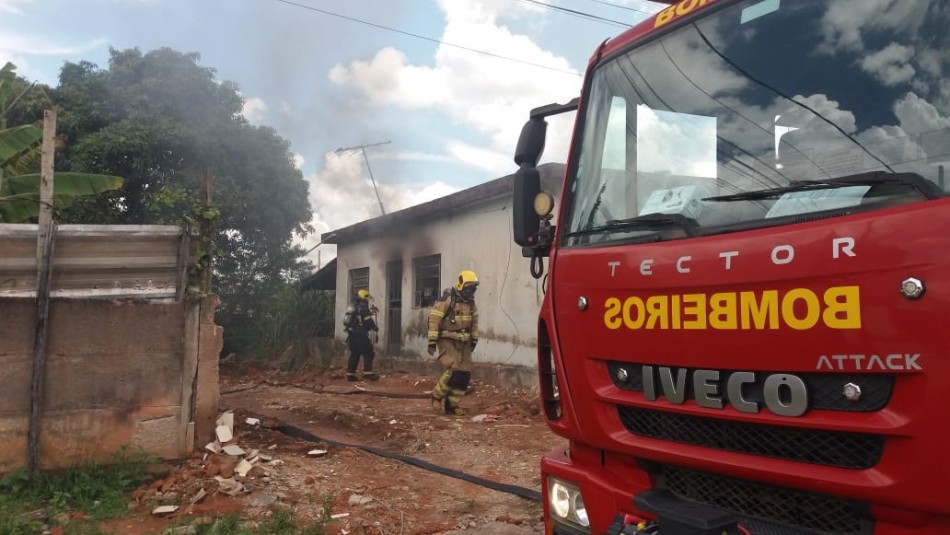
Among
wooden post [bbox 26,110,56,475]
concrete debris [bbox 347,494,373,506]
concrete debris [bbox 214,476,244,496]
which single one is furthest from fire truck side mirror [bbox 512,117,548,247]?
wooden post [bbox 26,110,56,475]

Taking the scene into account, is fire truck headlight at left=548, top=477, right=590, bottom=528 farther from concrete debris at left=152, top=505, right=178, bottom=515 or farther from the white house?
the white house

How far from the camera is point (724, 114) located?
2.47 meters

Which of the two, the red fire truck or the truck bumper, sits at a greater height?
the red fire truck

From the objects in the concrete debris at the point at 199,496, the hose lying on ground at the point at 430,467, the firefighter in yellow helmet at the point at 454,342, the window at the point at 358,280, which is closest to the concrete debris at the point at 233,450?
the concrete debris at the point at 199,496

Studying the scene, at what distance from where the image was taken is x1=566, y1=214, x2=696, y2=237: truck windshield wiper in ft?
7.57

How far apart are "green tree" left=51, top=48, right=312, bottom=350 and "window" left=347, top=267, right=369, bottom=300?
2071mm

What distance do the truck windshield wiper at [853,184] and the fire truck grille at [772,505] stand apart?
34.7 inches

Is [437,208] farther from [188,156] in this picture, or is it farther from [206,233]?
[206,233]

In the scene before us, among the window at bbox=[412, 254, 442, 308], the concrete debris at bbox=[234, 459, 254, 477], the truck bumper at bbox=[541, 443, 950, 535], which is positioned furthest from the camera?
the window at bbox=[412, 254, 442, 308]

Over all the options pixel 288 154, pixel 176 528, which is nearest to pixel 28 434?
pixel 176 528

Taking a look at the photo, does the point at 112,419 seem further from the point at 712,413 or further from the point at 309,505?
the point at 712,413

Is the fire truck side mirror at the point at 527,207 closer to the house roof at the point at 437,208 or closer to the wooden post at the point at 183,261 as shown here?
the wooden post at the point at 183,261

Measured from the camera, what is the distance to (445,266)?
12.4 m

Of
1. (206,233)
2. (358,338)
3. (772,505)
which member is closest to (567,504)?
(772,505)
